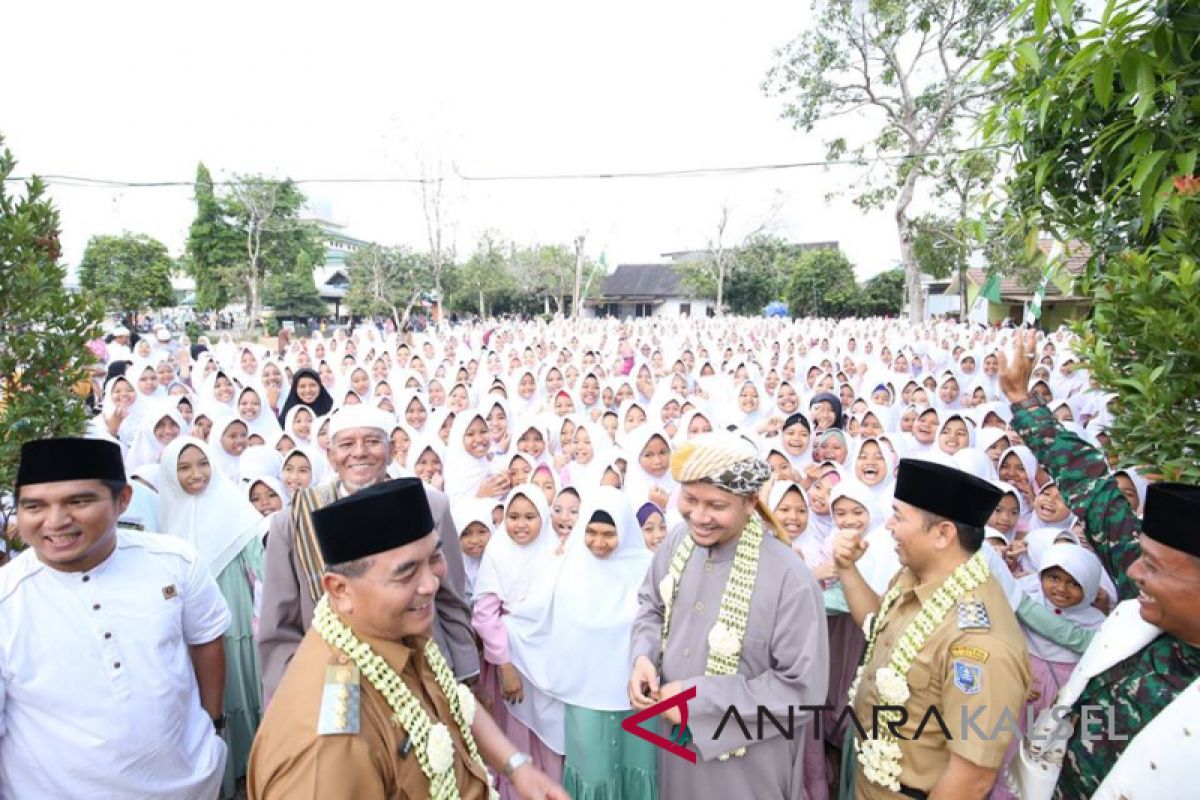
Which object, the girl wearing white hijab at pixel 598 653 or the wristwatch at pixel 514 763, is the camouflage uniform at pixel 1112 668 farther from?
the girl wearing white hijab at pixel 598 653

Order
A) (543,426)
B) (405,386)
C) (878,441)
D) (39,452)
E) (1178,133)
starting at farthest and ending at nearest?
(405,386)
(543,426)
(878,441)
(39,452)
(1178,133)

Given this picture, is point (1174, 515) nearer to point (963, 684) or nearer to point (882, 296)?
point (963, 684)

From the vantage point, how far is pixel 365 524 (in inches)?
60.5

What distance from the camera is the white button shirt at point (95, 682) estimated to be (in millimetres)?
2102

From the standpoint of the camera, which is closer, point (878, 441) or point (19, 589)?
point (19, 589)

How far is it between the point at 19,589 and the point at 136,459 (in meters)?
4.17

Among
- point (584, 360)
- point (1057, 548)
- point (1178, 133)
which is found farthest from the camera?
point (584, 360)

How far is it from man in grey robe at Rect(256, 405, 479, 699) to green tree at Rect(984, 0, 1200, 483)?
7.95 feet

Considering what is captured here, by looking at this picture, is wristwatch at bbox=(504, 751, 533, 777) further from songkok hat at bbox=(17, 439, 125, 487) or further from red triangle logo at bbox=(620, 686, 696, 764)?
songkok hat at bbox=(17, 439, 125, 487)

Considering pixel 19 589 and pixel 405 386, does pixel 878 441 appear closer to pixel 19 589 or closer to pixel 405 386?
pixel 19 589

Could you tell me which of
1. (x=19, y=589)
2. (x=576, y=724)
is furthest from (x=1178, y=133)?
(x=19, y=589)

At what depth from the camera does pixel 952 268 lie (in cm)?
2511

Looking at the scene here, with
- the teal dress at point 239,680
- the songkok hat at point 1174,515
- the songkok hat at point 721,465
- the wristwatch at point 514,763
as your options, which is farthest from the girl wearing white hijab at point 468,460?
the songkok hat at point 1174,515

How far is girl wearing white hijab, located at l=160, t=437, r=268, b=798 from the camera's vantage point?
3660mm
